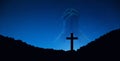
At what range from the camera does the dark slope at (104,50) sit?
5532 mm

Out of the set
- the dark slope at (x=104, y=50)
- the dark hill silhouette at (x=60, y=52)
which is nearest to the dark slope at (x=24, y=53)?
the dark hill silhouette at (x=60, y=52)

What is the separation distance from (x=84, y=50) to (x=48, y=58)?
53.0 inches

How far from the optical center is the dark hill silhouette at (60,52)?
5.52 meters

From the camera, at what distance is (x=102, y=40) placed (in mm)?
6023

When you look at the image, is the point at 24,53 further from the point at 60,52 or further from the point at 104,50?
the point at 104,50

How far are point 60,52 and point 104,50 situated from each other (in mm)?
1606

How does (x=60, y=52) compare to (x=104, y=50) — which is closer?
(x=104, y=50)

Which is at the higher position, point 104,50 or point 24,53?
point 104,50

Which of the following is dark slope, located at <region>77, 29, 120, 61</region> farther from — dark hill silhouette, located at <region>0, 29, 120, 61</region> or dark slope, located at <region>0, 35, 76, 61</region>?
dark slope, located at <region>0, 35, 76, 61</region>

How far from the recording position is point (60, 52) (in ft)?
19.5

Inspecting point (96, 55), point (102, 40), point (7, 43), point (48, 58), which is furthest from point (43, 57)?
point (102, 40)

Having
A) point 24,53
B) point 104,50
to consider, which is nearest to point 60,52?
point 24,53

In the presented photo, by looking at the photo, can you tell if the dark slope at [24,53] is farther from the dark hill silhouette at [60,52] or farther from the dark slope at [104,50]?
the dark slope at [104,50]

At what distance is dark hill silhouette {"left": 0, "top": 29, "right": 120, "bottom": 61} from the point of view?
5.52 metres
